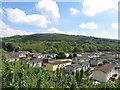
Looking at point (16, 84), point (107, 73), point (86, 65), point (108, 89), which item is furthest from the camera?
point (86, 65)

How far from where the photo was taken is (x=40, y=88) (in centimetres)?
163

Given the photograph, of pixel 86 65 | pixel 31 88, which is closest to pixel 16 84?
pixel 31 88

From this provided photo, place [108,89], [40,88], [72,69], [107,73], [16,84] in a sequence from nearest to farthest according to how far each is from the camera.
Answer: [16,84] → [40,88] → [108,89] → [107,73] → [72,69]

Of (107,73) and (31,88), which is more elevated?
(31,88)

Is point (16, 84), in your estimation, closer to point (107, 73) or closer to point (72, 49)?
point (107, 73)

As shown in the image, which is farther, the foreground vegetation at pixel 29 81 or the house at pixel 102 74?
the house at pixel 102 74

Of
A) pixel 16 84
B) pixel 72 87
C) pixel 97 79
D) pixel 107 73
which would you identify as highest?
pixel 16 84

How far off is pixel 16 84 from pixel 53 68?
27.3 ft

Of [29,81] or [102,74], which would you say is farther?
[102,74]

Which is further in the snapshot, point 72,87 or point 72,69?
point 72,69

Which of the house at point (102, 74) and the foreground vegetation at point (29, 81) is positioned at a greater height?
the foreground vegetation at point (29, 81)

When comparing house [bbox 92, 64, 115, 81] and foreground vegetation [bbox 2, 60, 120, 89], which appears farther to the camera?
house [bbox 92, 64, 115, 81]

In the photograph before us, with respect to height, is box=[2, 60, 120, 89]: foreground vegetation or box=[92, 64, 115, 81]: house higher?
box=[2, 60, 120, 89]: foreground vegetation

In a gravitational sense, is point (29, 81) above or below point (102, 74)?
above
